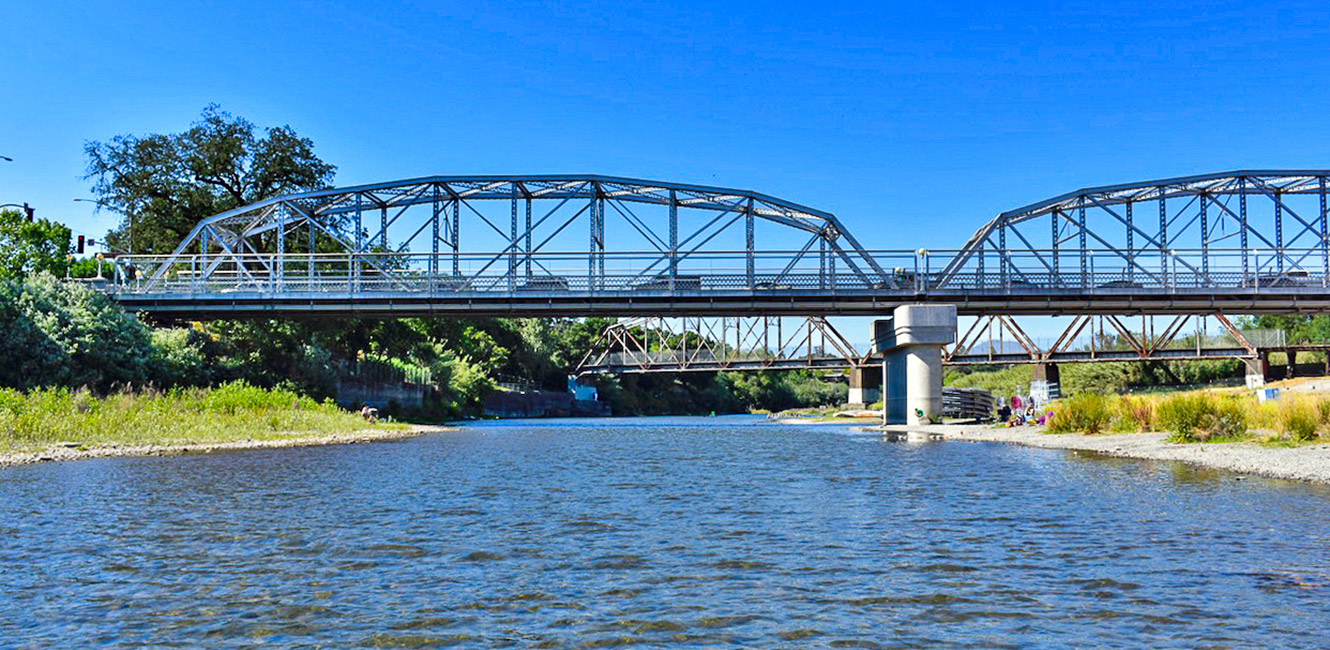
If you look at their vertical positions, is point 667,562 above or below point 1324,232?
below

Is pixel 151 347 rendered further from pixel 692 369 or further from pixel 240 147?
pixel 692 369

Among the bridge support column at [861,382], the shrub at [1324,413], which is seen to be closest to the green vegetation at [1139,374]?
the bridge support column at [861,382]

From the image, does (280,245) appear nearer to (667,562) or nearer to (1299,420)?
(1299,420)

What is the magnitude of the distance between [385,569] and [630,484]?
380 inches

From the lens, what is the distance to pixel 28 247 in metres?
71.9

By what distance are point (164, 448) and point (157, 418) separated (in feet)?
22.8

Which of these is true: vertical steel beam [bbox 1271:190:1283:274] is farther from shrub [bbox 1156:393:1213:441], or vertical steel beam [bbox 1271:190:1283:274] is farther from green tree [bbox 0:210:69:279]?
green tree [bbox 0:210:69:279]

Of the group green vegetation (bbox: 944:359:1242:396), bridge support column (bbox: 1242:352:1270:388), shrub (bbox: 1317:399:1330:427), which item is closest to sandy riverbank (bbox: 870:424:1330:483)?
shrub (bbox: 1317:399:1330:427)

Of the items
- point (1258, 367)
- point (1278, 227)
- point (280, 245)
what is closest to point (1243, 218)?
point (1278, 227)

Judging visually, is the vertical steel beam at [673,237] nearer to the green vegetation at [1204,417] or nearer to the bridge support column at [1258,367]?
the green vegetation at [1204,417]

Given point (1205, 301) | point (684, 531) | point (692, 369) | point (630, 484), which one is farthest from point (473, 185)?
point (692, 369)

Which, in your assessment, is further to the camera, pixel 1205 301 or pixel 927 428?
pixel 1205 301

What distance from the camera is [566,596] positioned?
9.76m

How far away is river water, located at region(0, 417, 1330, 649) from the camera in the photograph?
27.7ft
